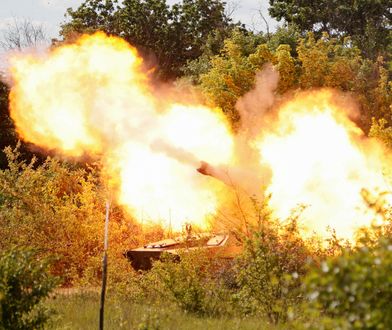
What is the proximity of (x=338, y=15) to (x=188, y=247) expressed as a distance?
34.6m

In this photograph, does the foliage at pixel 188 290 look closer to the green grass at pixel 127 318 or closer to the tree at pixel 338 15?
the green grass at pixel 127 318

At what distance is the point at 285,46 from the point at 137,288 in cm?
1928

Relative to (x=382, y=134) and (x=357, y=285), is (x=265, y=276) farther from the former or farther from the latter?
(x=382, y=134)

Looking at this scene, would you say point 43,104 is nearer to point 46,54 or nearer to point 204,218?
point 46,54

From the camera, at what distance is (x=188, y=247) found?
69.6ft

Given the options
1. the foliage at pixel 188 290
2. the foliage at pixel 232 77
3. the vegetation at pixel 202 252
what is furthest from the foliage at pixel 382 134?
the foliage at pixel 188 290

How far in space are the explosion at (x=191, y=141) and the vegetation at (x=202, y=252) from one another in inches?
64.9

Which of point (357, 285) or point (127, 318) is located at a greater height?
point (127, 318)

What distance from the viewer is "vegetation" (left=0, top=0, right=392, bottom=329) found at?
7730 millimetres

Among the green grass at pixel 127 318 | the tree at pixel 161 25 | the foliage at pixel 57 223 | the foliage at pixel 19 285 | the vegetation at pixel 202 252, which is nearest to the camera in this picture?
the vegetation at pixel 202 252

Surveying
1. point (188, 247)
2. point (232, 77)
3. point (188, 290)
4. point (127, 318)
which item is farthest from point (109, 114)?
point (232, 77)

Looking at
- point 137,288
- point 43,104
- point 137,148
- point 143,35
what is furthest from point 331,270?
point 143,35

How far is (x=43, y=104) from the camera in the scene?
2438cm

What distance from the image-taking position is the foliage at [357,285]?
253 inches
